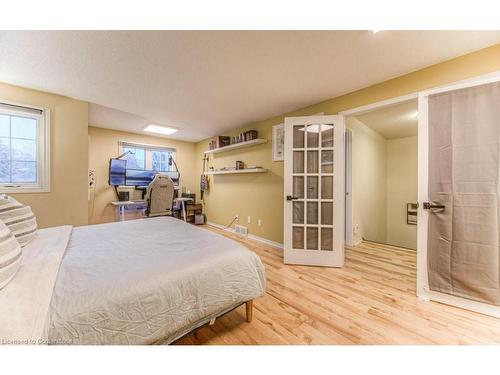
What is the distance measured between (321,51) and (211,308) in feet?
6.97

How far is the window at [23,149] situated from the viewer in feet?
7.59

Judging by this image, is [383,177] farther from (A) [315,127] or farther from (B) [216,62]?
(B) [216,62]

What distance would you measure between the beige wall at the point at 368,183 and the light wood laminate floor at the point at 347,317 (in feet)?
4.54

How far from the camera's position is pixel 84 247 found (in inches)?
54.1

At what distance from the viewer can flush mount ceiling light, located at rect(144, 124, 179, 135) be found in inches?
153

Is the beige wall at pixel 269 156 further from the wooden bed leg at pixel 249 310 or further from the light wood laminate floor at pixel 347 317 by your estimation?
the wooden bed leg at pixel 249 310

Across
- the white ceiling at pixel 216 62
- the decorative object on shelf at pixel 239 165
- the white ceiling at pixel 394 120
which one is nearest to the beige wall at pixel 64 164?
the white ceiling at pixel 216 62

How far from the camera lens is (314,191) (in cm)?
261

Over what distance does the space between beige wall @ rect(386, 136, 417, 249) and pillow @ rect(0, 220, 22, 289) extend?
582 centimetres

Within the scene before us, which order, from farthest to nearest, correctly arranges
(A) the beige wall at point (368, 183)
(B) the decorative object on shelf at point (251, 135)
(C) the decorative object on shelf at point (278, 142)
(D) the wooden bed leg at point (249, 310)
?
(B) the decorative object on shelf at point (251, 135), (A) the beige wall at point (368, 183), (C) the decorative object on shelf at point (278, 142), (D) the wooden bed leg at point (249, 310)

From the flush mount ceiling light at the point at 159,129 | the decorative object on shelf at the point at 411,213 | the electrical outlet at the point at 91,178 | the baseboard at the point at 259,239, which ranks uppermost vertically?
the flush mount ceiling light at the point at 159,129

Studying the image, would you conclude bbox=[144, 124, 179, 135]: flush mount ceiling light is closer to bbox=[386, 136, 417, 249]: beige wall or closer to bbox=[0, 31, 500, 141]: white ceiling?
bbox=[0, 31, 500, 141]: white ceiling

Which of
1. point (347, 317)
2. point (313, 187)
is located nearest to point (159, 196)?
point (313, 187)

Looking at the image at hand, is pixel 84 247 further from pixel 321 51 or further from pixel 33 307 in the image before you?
pixel 321 51
